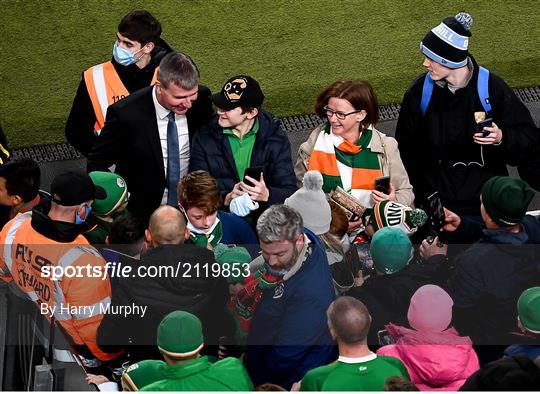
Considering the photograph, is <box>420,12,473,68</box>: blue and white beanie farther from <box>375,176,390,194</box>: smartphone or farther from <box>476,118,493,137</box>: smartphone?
<box>375,176,390,194</box>: smartphone

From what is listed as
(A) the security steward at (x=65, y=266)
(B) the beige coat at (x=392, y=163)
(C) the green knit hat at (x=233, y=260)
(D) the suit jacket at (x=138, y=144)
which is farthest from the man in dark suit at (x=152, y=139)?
(C) the green knit hat at (x=233, y=260)

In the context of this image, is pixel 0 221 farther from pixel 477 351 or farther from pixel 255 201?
pixel 477 351

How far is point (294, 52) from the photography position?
839 cm

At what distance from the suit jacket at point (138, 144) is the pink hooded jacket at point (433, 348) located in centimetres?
191

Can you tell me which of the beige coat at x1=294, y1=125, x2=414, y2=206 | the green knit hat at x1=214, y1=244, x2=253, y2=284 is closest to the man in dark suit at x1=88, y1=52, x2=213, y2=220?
the beige coat at x1=294, y1=125, x2=414, y2=206

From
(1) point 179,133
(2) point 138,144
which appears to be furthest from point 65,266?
(1) point 179,133

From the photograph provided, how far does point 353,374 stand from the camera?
417 centimetres

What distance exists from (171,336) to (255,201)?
1518 mm

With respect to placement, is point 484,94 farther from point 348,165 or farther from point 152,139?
point 152,139

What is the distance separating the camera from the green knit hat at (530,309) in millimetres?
4445

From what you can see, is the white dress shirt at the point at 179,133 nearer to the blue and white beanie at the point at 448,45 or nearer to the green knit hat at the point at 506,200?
the blue and white beanie at the point at 448,45

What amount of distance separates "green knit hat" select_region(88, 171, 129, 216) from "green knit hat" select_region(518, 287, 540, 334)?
2.12 m

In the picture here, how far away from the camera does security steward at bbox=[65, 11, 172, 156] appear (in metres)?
6.18

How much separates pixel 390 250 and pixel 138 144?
1681 millimetres
